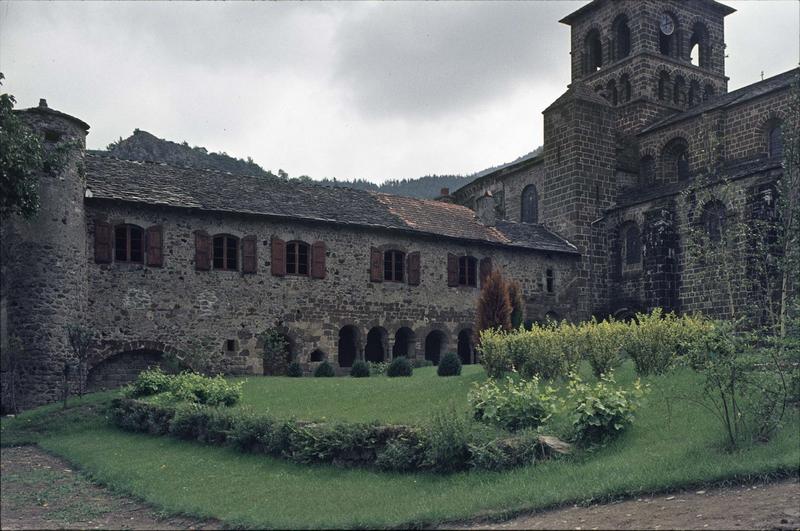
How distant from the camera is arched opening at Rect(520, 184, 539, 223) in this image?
37.2 meters

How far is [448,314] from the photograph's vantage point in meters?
29.2

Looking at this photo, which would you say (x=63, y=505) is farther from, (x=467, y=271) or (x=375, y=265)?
(x=467, y=271)

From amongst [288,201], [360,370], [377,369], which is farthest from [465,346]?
[288,201]

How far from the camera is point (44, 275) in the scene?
21047 mm

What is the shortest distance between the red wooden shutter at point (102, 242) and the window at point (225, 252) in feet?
10.8

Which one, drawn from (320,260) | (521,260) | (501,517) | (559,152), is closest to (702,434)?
(501,517)

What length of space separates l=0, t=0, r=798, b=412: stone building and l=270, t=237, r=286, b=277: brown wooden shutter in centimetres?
5

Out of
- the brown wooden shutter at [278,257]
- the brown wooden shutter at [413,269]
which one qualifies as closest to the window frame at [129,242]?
the brown wooden shutter at [278,257]

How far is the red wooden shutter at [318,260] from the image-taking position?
1040 inches

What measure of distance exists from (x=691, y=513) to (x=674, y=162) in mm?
28613

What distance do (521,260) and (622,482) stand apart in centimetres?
2190

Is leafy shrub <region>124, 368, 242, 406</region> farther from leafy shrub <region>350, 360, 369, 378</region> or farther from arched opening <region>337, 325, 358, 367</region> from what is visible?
arched opening <region>337, 325, 358, 367</region>

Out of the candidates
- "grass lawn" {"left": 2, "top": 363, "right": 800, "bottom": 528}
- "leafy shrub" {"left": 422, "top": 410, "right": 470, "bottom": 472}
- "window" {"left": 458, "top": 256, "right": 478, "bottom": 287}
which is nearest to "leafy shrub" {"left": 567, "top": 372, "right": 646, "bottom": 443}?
"grass lawn" {"left": 2, "top": 363, "right": 800, "bottom": 528}

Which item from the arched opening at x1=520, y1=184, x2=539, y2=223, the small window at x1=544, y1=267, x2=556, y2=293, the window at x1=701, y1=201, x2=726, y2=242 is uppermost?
the arched opening at x1=520, y1=184, x2=539, y2=223
